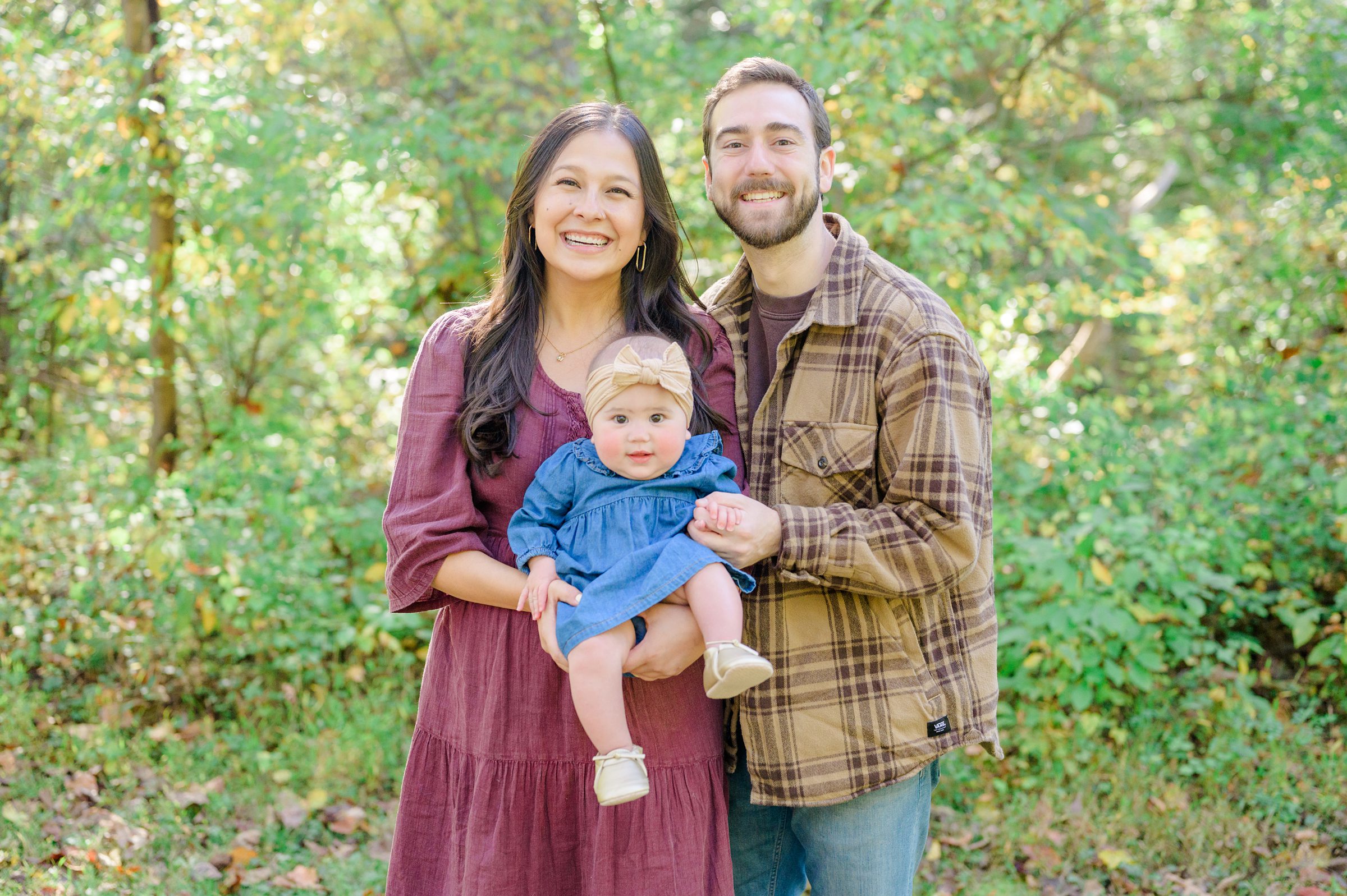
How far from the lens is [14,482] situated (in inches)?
200

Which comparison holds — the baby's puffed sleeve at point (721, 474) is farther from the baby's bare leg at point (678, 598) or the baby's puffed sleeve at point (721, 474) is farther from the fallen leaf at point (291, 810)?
the fallen leaf at point (291, 810)

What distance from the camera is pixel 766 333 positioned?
86.7 inches

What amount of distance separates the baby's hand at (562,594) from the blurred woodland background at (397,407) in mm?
1582

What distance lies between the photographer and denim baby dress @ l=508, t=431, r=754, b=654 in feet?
5.93

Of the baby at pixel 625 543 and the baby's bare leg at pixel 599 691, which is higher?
the baby at pixel 625 543

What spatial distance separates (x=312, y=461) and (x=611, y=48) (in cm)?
256

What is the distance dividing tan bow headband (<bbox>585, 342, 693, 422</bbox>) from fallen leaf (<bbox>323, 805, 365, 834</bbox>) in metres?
2.28

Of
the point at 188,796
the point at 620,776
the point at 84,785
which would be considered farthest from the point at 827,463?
the point at 84,785

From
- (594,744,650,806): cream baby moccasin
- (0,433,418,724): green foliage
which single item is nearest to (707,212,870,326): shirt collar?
(594,744,650,806): cream baby moccasin

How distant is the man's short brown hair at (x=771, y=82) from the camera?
7.25ft

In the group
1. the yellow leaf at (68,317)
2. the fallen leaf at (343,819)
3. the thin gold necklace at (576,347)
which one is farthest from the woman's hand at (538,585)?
the yellow leaf at (68,317)

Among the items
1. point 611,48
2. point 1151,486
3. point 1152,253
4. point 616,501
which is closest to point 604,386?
point 616,501

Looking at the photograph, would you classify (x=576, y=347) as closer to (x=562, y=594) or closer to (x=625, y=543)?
(x=625, y=543)

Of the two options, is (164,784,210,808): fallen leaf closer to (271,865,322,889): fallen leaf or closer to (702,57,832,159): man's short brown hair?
(271,865,322,889): fallen leaf
